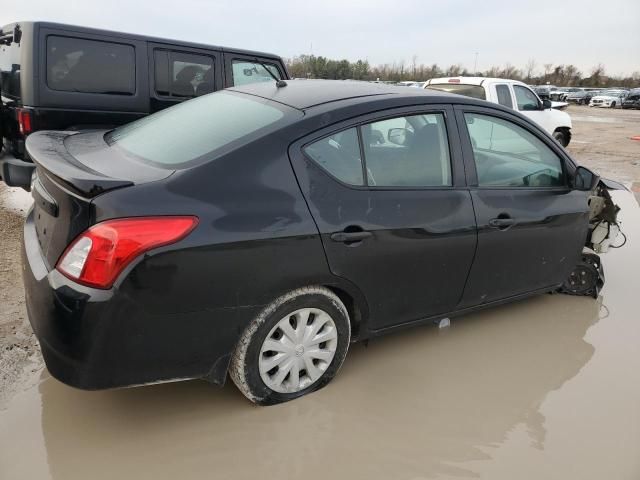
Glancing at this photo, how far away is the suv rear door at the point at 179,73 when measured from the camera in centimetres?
552

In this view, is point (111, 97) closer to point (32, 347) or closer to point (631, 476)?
point (32, 347)

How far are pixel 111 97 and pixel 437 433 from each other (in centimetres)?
454

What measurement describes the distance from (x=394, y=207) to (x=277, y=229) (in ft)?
2.31

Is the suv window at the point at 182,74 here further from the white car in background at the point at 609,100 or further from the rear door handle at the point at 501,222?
the white car in background at the point at 609,100

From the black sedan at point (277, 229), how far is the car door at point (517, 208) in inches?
0.6

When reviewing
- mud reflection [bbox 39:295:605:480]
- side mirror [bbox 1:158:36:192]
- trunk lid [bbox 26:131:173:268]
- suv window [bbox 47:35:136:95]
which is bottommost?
mud reflection [bbox 39:295:605:480]

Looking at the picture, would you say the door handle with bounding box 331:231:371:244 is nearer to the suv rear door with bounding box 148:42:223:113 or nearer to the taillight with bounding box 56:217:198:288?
the taillight with bounding box 56:217:198:288

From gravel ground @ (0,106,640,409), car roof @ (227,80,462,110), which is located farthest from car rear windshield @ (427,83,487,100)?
car roof @ (227,80,462,110)

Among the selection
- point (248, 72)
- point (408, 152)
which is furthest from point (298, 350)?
point (248, 72)

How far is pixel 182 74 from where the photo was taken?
18.9ft

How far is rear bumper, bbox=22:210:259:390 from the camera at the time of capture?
2004 mm

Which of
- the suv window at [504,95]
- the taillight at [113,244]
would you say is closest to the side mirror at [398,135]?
the taillight at [113,244]

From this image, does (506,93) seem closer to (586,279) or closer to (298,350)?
(586,279)

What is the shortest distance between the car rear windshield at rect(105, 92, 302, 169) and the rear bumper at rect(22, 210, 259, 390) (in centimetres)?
66
